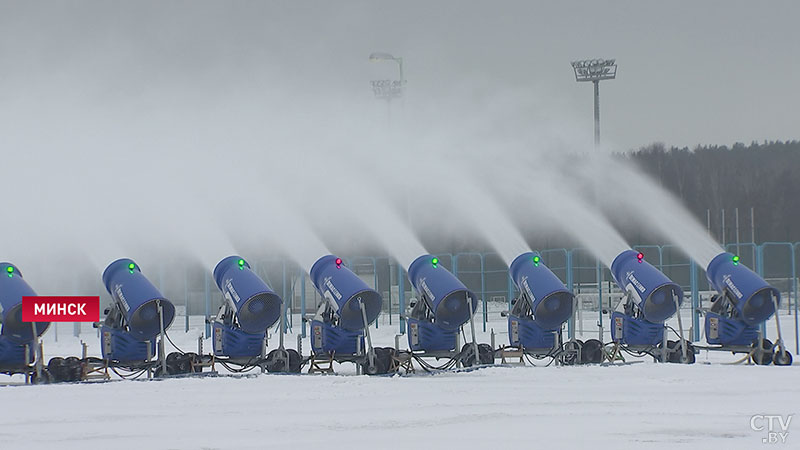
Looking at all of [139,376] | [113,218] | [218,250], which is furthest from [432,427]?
[218,250]

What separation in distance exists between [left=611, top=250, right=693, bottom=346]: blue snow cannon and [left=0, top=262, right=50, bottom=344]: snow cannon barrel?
12.1m

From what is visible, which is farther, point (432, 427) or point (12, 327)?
point (12, 327)

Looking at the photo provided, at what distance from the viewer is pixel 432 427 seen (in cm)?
1420

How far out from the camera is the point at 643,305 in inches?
982

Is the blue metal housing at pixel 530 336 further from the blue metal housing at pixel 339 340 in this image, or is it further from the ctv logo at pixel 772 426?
the ctv logo at pixel 772 426

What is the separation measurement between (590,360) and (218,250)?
2410 cm

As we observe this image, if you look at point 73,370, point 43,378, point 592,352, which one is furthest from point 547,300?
point 43,378

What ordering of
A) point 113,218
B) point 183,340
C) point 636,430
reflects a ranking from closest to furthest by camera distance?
point 636,430 < point 183,340 < point 113,218

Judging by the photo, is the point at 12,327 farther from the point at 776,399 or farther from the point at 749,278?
the point at 749,278

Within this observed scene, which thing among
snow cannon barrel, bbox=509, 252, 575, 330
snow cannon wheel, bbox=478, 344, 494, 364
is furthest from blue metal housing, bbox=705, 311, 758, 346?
snow cannon wheel, bbox=478, 344, 494, 364

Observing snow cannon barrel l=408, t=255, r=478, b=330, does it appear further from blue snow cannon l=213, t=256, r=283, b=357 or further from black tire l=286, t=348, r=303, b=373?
blue snow cannon l=213, t=256, r=283, b=357

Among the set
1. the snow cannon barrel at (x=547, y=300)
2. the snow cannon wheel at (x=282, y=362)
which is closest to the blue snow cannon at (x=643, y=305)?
the snow cannon barrel at (x=547, y=300)

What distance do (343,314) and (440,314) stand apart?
2.16m

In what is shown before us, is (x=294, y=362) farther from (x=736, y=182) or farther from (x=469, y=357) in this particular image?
(x=736, y=182)
